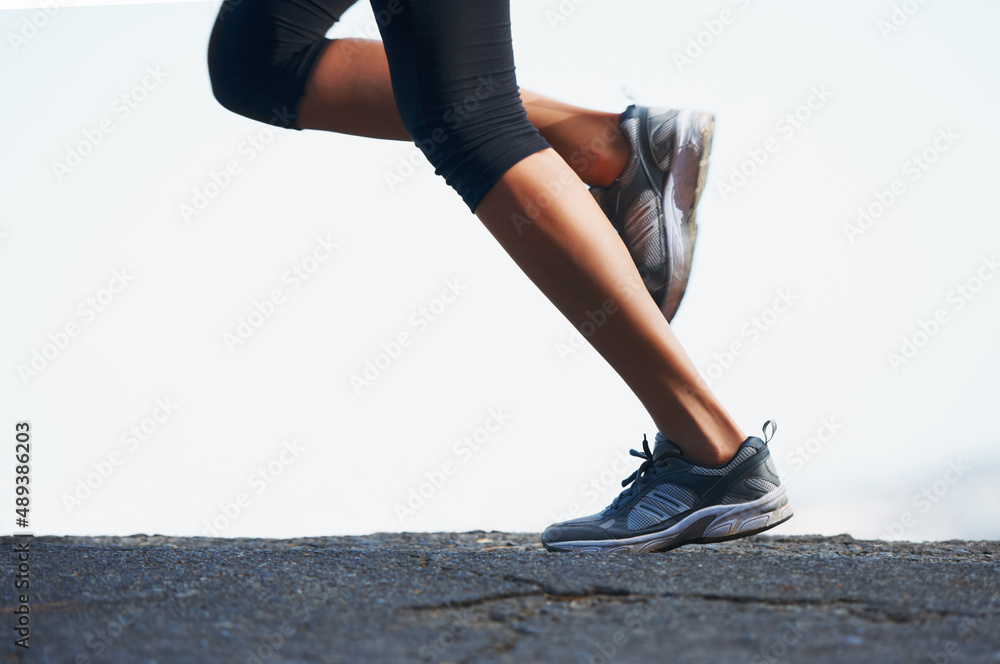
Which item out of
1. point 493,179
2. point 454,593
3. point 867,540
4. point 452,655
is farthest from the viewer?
point 867,540

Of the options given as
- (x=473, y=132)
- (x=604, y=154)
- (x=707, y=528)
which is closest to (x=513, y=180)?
(x=473, y=132)

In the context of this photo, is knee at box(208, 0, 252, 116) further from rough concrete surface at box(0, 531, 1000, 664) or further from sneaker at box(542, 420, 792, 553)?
sneaker at box(542, 420, 792, 553)

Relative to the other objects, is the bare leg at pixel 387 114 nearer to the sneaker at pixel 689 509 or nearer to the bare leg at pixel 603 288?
the bare leg at pixel 603 288

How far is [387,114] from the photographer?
1.67m

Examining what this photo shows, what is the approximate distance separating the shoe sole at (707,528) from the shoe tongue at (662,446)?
0.12 metres

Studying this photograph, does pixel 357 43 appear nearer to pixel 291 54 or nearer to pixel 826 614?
pixel 291 54

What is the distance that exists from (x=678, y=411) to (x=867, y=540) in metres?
1.03

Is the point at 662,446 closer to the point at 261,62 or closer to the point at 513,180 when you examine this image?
the point at 513,180

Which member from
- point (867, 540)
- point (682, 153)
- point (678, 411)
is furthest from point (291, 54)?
point (867, 540)

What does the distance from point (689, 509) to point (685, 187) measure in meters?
0.67

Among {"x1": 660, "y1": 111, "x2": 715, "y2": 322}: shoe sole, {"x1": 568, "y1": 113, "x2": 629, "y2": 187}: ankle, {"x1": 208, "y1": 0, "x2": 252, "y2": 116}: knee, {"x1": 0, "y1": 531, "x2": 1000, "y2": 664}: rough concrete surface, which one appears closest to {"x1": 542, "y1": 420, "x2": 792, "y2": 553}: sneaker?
{"x1": 0, "y1": 531, "x2": 1000, "y2": 664}: rough concrete surface

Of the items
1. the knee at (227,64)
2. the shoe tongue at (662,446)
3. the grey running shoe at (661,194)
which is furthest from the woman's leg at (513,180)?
the knee at (227,64)

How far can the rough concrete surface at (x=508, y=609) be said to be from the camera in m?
0.78

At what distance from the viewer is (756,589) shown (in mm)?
1024
